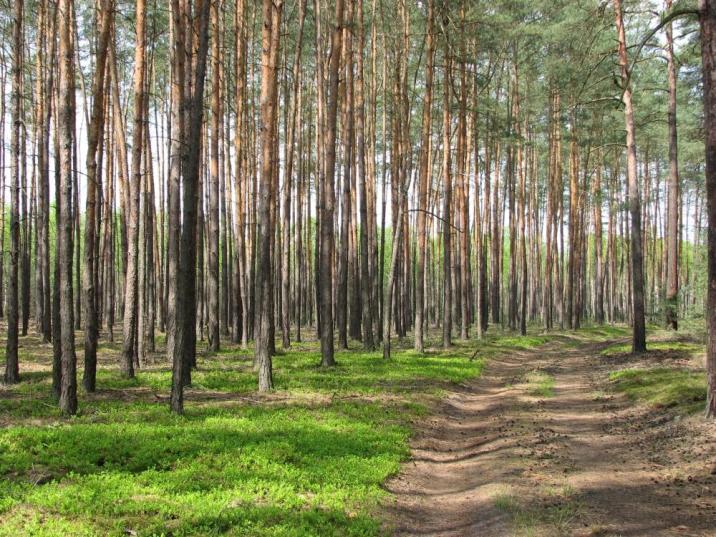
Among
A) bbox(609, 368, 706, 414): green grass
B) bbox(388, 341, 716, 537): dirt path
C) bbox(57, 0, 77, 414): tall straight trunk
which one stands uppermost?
bbox(57, 0, 77, 414): tall straight trunk

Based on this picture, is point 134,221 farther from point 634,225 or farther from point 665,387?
point 634,225

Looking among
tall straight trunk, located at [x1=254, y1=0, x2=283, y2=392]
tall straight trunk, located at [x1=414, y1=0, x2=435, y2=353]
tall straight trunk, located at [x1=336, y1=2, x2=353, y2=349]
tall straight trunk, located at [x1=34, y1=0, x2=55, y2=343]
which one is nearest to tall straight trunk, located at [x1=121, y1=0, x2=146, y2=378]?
tall straight trunk, located at [x1=34, y1=0, x2=55, y2=343]

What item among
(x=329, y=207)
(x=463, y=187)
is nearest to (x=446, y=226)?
(x=463, y=187)

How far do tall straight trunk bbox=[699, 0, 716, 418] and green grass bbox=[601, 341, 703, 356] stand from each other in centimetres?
946

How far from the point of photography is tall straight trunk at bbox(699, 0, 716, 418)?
860cm

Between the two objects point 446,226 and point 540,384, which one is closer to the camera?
point 540,384

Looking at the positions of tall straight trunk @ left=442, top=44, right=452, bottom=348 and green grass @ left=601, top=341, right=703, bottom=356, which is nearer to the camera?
green grass @ left=601, top=341, right=703, bottom=356

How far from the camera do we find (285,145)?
2314 cm

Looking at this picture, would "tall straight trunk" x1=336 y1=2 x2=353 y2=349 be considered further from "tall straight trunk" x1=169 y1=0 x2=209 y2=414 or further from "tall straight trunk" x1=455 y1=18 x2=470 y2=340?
"tall straight trunk" x1=169 y1=0 x2=209 y2=414

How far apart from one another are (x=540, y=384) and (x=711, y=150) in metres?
7.35

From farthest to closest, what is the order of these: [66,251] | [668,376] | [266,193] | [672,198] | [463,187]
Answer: [463,187] < [672,198] < [668,376] < [266,193] < [66,251]

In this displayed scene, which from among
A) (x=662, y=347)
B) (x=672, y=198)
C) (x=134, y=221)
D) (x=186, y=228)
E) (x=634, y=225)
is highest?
(x=672, y=198)

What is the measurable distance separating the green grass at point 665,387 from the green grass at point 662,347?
4248 millimetres

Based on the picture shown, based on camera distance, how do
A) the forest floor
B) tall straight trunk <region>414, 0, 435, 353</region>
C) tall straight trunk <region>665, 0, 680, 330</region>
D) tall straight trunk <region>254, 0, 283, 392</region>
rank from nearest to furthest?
the forest floor < tall straight trunk <region>254, 0, 283, 392</region> < tall straight trunk <region>414, 0, 435, 353</region> < tall straight trunk <region>665, 0, 680, 330</region>
